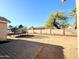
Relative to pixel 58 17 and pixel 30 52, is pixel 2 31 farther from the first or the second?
pixel 58 17

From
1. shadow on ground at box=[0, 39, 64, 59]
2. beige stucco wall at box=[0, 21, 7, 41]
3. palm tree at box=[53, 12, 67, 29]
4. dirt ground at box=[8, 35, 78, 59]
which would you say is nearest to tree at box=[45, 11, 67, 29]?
palm tree at box=[53, 12, 67, 29]

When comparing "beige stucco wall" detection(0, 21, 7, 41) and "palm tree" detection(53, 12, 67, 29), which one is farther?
"palm tree" detection(53, 12, 67, 29)

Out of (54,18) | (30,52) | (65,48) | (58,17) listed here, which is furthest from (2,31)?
(58,17)

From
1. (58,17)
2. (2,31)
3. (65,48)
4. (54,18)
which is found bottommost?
(65,48)

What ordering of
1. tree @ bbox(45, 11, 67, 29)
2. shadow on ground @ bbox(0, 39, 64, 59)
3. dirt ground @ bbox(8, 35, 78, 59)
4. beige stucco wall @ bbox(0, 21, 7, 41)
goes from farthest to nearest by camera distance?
tree @ bbox(45, 11, 67, 29), beige stucco wall @ bbox(0, 21, 7, 41), dirt ground @ bbox(8, 35, 78, 59), shadow on ground @ bbox(0, 39, 64, 59)

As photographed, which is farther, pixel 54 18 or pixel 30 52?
pixel 54 18

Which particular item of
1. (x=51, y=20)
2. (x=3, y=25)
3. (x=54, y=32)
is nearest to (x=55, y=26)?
(x=51, y=20)

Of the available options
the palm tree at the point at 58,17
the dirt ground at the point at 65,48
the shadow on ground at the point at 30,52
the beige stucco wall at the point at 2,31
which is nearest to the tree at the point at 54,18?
the palm tree at the point at 58,17

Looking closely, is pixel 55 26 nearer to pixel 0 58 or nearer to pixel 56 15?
pixel 56 15

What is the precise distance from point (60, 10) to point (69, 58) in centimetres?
3545

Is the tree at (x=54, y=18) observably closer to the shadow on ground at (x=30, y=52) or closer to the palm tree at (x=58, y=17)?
the palm tree at (x=58, y=17)

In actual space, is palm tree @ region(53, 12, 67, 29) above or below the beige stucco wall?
above

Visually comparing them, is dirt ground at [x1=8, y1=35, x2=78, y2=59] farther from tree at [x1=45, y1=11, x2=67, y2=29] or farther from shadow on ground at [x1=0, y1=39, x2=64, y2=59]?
tree at [x1=45, y1=11, x2=67, y2=29]

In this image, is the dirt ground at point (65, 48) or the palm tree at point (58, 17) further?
the palm tree at point (58, 17)
